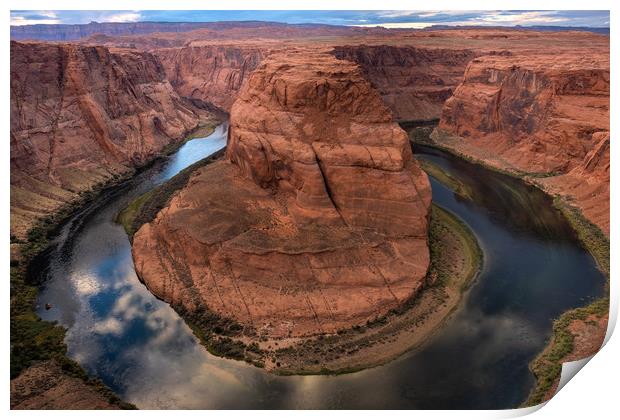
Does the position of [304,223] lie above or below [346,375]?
above

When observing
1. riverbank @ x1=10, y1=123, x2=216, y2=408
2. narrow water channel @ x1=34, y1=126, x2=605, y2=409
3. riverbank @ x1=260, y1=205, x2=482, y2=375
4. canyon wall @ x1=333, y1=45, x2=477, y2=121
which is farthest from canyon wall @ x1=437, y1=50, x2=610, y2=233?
riverbank @ x1=10, y1=123, x2=216, y2=408

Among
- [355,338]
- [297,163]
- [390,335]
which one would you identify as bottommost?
[355,338]

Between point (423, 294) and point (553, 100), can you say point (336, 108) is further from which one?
point (553, 100)

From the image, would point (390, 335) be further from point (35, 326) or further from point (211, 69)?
point (211, 69)

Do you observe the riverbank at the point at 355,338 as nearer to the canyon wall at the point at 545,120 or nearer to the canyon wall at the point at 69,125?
the canyon wall at the point at 545,120

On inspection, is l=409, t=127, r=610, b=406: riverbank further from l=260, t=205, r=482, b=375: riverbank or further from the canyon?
l=260, t=205, r=482, b=375: riverbank

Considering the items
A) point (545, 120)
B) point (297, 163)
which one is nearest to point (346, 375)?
point (297, 163)
